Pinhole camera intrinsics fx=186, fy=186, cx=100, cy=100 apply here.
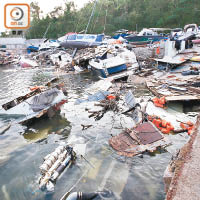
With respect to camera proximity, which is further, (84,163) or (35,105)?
(35,105)

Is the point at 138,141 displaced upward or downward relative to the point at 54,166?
upward

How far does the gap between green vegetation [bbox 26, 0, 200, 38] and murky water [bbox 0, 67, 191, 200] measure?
3499 cm

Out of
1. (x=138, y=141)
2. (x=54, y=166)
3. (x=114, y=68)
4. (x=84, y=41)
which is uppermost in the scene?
(x=84, y=41)

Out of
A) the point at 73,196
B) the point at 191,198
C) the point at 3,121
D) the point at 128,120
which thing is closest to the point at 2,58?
the point at 3,121

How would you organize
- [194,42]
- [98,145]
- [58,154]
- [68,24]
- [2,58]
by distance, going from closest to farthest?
[58,154] → [98,145] → [194,42] → [2,58] → [68,24]

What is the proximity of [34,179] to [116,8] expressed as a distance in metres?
65.4

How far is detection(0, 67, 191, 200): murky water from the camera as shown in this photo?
5039 mm

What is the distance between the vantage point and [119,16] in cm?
6253

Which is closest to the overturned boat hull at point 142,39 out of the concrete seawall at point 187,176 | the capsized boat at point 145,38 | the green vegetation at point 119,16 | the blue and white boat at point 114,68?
the capsized boat at point 145,38

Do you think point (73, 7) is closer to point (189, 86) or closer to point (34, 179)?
point (189, 86)

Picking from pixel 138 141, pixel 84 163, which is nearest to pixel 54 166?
pixel 84 163

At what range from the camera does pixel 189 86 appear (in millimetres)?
11695

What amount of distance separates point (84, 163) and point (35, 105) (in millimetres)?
4380

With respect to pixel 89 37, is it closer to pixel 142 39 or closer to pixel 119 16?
pixel 142 39
